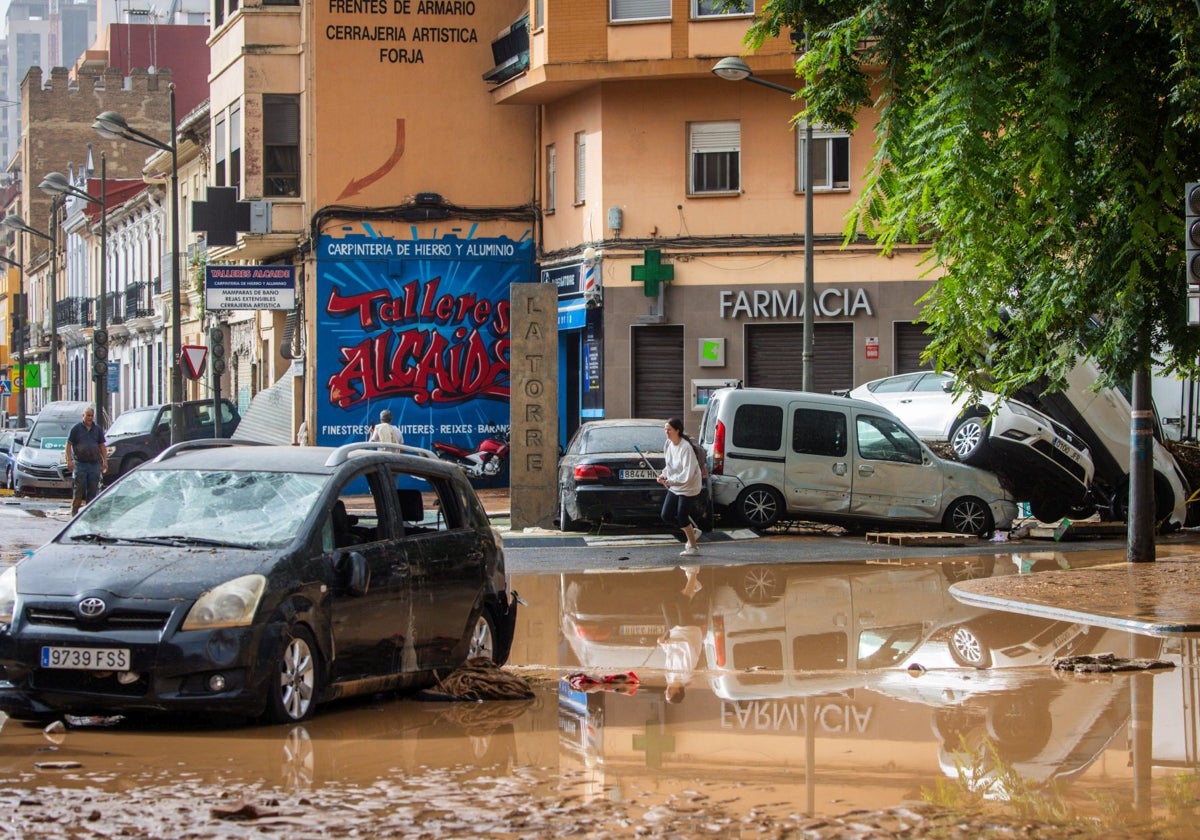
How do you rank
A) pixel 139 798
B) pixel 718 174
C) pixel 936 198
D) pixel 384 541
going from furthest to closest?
pixel 718 174 < pixel 936 198 < pixel 384 541 < pixel 139 798

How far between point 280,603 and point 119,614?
0.79 metres

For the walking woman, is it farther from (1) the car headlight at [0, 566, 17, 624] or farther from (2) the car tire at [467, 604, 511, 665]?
(1) the car headlight at [0, 566, 17, 624]

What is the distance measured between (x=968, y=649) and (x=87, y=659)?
624cm

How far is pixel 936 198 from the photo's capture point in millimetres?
13555

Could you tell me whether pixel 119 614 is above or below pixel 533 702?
above

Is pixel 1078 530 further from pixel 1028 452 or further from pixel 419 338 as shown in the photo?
pixel 419 338

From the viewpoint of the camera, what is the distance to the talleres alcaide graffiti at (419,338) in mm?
32875

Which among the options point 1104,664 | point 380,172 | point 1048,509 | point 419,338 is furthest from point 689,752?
point 380,172

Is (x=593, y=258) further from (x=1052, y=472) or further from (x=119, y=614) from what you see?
(x=119, y=614)

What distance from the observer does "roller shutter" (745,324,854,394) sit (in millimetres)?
29922

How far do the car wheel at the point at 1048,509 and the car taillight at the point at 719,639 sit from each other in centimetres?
994

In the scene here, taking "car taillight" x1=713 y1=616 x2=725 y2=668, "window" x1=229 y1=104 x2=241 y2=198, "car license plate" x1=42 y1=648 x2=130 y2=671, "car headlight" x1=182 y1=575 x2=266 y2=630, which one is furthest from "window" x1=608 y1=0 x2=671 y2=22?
"car license plate" x1=42 y1=648 x2=130 y2=671

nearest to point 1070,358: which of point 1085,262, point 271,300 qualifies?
point 1085,262

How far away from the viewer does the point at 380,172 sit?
1300 inches
